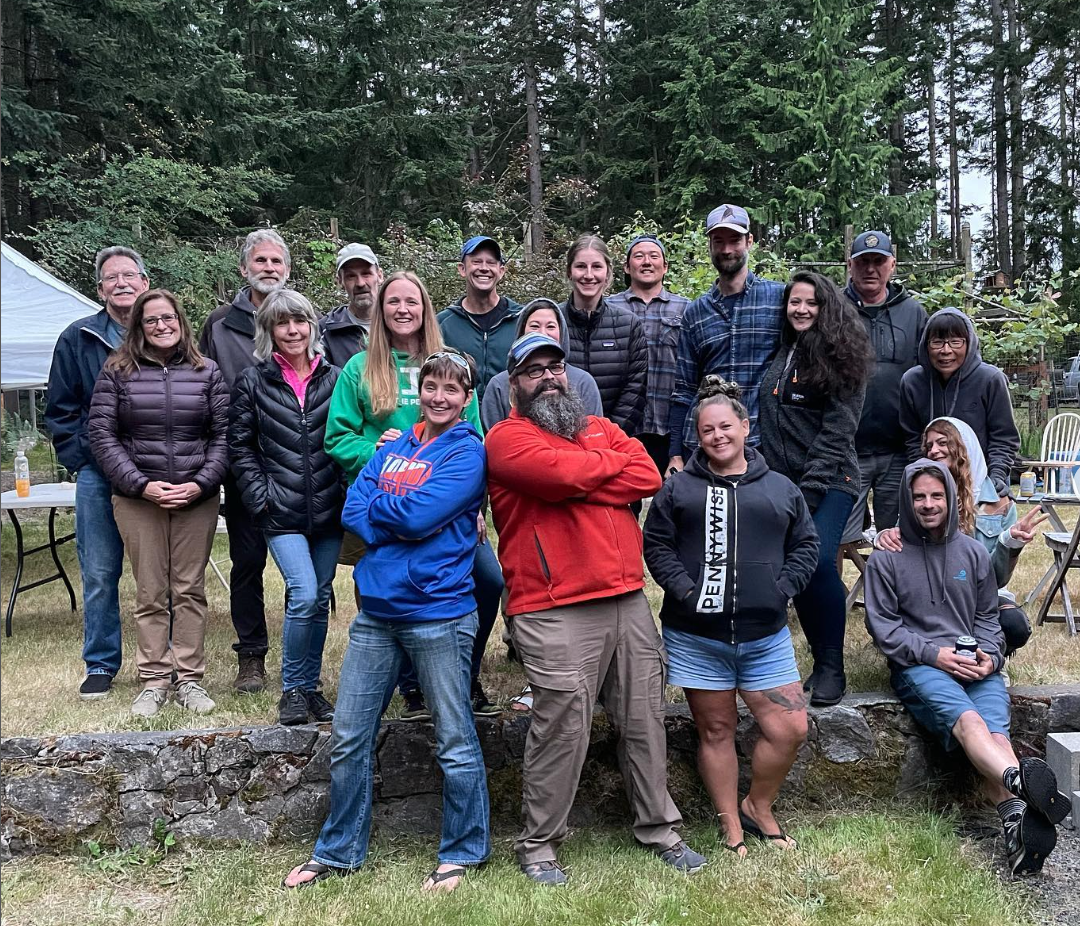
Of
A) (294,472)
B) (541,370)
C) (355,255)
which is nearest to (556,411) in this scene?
→ (541,370)

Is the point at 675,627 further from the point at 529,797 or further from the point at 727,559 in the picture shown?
the point at 529,797

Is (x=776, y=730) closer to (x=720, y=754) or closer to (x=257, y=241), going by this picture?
(x=720, y=754)

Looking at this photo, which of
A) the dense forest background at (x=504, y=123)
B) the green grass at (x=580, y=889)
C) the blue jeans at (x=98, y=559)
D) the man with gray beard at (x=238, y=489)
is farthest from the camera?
the dense forest background at (x=504, y=123)

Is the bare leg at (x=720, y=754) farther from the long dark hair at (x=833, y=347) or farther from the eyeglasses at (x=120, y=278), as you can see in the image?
the eyeglasses at (x=120, y=278)

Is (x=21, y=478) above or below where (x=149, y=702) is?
above

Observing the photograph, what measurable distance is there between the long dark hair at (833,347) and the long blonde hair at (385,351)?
152 centimetres

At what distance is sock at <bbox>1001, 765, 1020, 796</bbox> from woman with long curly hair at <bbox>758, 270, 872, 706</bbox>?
77 centimetres

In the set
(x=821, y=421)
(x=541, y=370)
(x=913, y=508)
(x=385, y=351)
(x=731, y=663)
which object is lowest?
(x=731, y=663)

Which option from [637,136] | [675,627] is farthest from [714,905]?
[637,136]

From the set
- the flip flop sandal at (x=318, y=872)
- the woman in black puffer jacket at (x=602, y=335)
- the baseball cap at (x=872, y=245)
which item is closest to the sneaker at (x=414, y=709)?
the flip flop sandal at (x=318, y=872)

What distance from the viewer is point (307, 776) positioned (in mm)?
4016

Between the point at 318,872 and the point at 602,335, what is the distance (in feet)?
8.32

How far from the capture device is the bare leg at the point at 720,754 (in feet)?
12.3

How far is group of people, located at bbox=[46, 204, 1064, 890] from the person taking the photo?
352 centimetres
